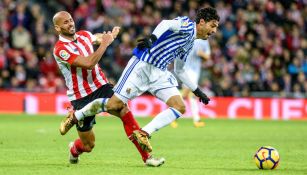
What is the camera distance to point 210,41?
22.1m

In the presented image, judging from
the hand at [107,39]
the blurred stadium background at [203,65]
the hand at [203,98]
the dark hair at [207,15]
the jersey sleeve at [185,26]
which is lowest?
the blurred stadium background at [203,65]

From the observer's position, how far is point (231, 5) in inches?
940

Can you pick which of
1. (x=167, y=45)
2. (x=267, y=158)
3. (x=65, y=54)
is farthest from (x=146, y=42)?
(x=267, y=158)

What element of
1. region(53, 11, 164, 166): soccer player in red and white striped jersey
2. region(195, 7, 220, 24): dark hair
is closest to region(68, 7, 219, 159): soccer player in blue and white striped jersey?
region(195, 7, 220, 24): dark hair

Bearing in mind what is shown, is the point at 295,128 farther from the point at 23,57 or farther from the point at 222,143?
the point at 23,57

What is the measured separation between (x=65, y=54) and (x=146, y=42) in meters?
1.08

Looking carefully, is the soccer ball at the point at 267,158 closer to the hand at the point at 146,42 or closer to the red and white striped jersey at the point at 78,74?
the hand at the point at 146,42

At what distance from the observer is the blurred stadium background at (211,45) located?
20.5 meters

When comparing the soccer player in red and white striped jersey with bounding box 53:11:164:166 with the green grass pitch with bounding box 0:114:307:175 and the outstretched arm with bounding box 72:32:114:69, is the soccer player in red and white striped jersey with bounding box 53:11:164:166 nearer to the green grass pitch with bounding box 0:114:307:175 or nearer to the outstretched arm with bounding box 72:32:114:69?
the outstretched arm with bounding box 72:32:114:69

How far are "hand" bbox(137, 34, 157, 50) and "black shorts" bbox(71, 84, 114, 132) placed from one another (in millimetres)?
959

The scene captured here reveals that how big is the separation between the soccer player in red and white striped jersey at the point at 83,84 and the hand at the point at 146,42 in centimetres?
52

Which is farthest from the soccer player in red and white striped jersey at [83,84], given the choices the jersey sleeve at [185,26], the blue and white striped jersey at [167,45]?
the jersey sleeve at [185,26]

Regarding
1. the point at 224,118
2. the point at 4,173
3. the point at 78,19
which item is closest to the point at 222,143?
the point at 4,173

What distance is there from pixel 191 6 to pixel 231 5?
1.72 m
